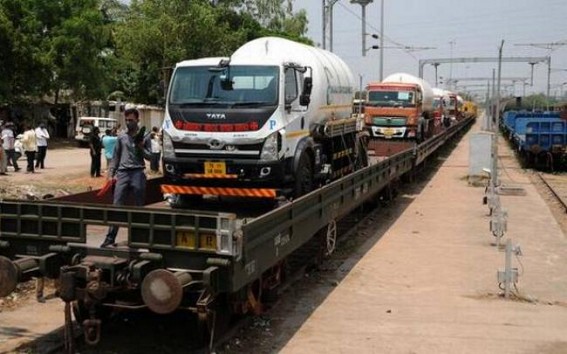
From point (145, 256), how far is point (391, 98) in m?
20.9

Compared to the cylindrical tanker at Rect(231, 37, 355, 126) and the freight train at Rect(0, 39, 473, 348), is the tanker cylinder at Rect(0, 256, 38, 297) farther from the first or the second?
the cylindrical tanker at Rect(231, 37, 355, 126)

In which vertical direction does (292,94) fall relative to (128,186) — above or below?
above

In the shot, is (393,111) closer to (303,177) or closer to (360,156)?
(360,156)

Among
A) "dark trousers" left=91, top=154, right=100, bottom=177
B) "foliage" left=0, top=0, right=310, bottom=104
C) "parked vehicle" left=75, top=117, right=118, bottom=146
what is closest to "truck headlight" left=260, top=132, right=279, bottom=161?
"dark trousers" left=91, top=154, right=100, bottom=177

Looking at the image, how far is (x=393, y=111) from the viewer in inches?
1001

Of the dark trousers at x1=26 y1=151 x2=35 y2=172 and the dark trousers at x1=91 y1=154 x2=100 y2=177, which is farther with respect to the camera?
the dark trousers at x1=26 y1=151 x2=35 y2=172

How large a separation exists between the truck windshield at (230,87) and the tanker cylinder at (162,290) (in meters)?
4.02

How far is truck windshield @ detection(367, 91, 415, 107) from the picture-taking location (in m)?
25.6

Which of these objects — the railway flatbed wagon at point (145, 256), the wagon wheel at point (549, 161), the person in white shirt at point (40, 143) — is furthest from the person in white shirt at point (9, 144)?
the wagon wheel at point (549, 161)

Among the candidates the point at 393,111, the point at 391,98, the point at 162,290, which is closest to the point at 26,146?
the point at 393,111

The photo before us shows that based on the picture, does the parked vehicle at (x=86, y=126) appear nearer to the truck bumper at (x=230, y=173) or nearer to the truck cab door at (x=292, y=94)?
the truck cab door at (x=292, y=94)

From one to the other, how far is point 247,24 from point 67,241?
177 ft

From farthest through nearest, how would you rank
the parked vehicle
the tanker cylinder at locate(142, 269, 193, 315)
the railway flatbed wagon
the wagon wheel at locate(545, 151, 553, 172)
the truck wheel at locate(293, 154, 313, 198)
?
the parked vehicle, the wagon wheel at locate(545, 151, 553, 172), the truck wheel at locate(293, 154, 313, 198), the railway flatbed wagon, the tanker cylinder at locate(142, 269, 193, 315)

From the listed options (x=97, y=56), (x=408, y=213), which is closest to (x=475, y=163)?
(x=408, y=213)
